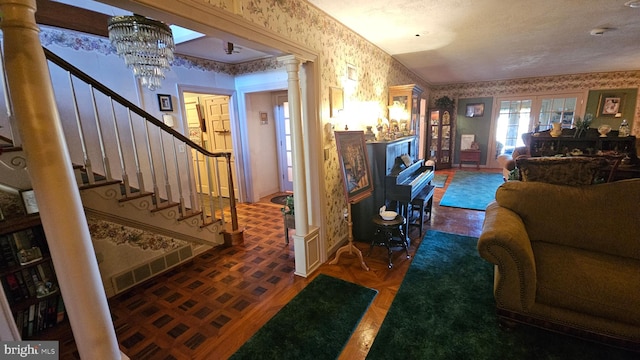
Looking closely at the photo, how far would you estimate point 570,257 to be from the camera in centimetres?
181

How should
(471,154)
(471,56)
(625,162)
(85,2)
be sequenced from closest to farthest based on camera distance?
(85,2) → (625,162) → (471,56) → (471,154)

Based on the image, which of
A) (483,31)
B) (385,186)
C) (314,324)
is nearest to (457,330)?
(314,324)

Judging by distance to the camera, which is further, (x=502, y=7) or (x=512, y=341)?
(x=502, y=7)

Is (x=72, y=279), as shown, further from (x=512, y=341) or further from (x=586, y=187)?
(x=586, y=187)

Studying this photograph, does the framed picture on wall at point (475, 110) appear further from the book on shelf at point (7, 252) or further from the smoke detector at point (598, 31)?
the book on shelf at point (7, 252)

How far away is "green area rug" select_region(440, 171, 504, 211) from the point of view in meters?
4.58

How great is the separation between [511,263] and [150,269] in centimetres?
302

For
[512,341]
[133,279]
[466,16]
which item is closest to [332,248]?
[512,341]

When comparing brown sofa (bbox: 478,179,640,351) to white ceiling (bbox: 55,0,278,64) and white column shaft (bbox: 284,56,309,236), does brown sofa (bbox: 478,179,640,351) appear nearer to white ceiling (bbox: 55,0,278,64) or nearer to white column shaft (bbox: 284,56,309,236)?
white column shaft (bbox: 284,56,309,236)

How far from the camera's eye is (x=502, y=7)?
246 centimetres

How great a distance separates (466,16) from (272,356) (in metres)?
3.43

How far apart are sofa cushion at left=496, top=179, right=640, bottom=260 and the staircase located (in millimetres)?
2947

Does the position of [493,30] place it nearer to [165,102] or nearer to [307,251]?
[307,251]

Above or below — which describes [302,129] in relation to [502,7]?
below
